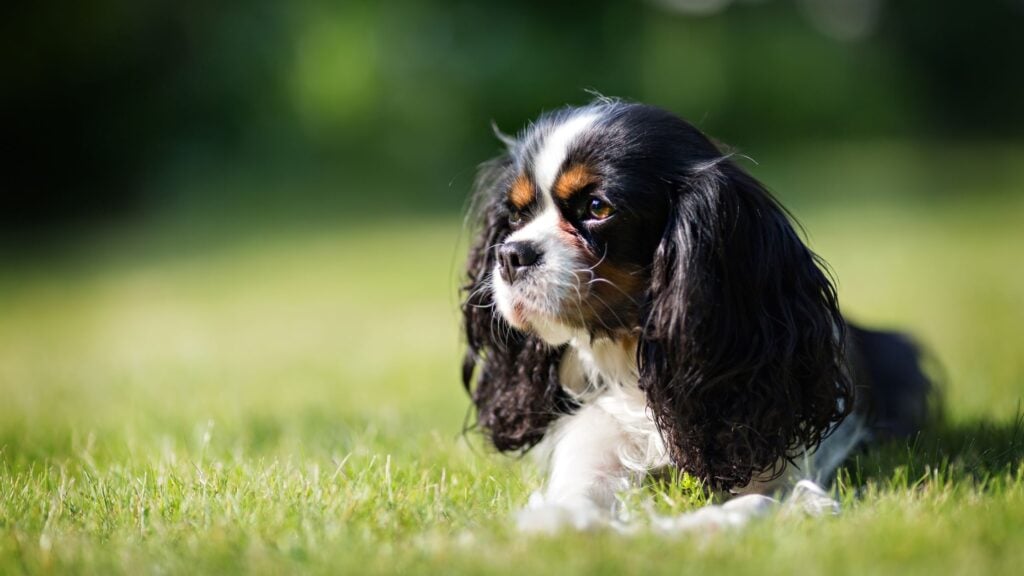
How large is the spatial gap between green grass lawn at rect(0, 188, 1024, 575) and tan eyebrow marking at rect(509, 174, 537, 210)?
0.83 m

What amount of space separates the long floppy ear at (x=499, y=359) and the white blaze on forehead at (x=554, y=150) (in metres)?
0.33

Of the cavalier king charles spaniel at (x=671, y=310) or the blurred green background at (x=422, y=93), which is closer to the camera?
the cavalier king charles spaniel at (x=671, y=310)

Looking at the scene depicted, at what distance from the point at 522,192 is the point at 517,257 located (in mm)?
291

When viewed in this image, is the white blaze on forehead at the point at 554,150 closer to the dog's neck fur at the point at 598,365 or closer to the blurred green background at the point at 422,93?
the dog's neck fur at the point at 598,365

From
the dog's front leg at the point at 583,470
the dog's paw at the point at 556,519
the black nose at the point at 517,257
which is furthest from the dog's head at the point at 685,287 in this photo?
the dog's paw at the point at 556,519

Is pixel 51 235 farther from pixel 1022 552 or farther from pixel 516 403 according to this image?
pixel 1022 552

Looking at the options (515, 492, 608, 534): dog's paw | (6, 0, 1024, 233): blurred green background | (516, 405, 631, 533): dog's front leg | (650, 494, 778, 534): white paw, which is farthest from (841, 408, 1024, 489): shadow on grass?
(6, 0, 1024, 233): blurred green background

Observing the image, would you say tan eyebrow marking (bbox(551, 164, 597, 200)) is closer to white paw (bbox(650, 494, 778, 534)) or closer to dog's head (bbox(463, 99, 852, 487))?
dog's head (bbox(463, 99, 852, 487))

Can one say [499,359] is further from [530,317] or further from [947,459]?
[947,459]

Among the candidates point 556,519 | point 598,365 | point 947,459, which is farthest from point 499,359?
point 947,459

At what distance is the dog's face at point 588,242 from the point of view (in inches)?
123

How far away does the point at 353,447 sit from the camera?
12.7 feet

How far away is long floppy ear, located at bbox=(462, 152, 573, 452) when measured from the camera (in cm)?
356

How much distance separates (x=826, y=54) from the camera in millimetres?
19109
